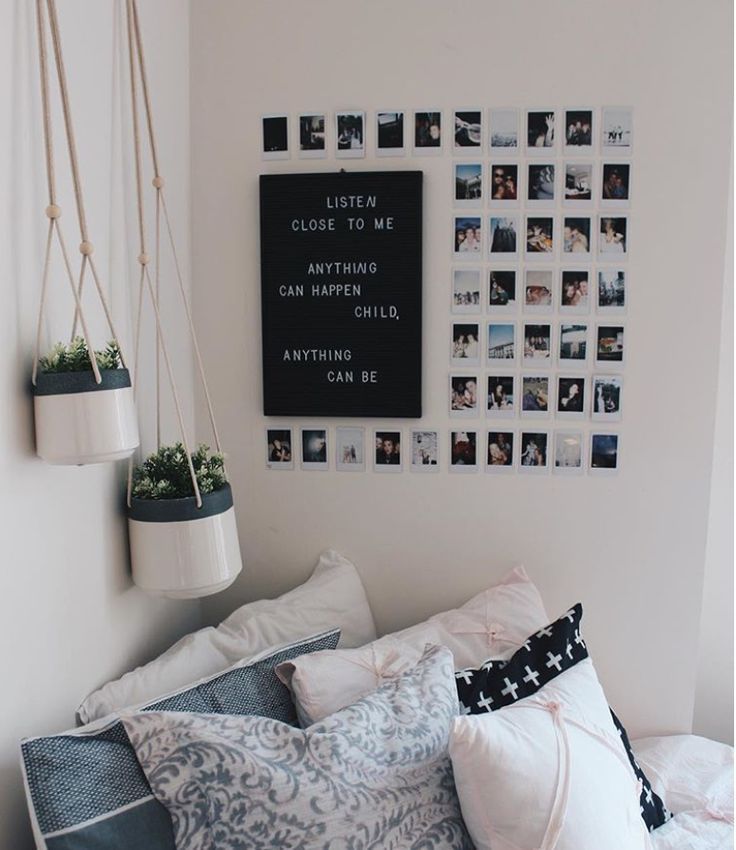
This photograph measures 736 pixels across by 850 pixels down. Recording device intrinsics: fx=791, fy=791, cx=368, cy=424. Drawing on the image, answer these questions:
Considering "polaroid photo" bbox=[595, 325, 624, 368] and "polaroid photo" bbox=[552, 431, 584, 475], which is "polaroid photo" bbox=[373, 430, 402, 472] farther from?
"polaroid photo" bbox=[595, 325, 624, 368]

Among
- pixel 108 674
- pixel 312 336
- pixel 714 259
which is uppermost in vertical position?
pixel 714 259

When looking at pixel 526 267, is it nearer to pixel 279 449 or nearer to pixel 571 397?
pixel 571 397

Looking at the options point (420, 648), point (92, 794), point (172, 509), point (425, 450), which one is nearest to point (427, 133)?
point (425, 450)

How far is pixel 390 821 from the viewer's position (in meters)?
1.12

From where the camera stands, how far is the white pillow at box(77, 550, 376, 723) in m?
1.33

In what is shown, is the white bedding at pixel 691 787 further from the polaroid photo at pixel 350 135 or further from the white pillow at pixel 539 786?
the polaroid photo at pixel 350 135

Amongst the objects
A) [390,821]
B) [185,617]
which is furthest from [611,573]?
[185,617]

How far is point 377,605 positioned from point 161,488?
64cm

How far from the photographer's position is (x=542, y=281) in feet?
5.55

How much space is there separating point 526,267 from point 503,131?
287mm

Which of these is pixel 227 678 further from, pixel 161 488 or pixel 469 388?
pixel 469 388

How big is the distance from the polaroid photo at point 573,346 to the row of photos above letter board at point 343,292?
307 mm

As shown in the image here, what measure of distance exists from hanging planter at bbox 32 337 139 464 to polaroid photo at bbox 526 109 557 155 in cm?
101

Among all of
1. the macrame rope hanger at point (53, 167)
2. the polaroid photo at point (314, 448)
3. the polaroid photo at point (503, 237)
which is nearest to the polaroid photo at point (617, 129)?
the polaroid photo at point (503, 237)
